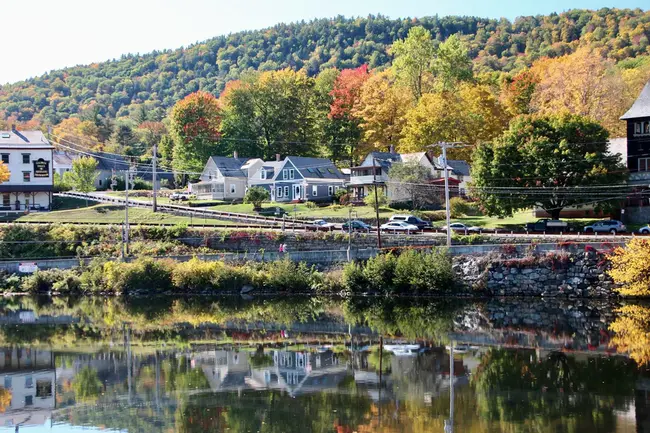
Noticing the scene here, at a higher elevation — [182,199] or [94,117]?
[94,117]

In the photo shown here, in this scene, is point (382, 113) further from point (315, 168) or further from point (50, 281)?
point (50, 281)

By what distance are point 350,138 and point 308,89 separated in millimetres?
12504

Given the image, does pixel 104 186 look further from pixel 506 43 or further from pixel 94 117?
pixel 506 43

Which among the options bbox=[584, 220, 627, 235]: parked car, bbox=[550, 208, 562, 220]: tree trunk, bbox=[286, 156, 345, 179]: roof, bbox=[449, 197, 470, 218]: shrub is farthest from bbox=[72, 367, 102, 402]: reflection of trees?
bbox=[286, 156, 345, 179]: roof

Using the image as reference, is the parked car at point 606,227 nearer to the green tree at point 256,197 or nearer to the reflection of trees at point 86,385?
the green tree at point 256,197

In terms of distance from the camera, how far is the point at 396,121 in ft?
324

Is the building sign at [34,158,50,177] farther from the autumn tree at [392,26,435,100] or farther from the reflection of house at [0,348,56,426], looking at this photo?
the reflection of house at [0,348,56,426]

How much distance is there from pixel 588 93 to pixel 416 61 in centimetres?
2459

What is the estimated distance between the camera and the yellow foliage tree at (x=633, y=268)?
168 ft

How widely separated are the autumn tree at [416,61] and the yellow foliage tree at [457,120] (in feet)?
45.4

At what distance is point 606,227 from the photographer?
6400 cm

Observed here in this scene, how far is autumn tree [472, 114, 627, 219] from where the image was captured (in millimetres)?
66438

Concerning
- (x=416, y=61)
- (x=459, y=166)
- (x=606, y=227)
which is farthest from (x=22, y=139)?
(x=606, y=227)

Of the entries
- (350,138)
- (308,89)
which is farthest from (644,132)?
(308,89)
